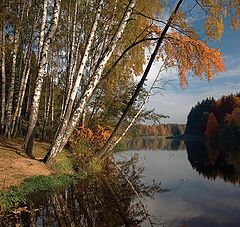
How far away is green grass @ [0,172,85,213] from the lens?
8973 mm

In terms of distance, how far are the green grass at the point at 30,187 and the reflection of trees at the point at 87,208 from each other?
0.45 metres

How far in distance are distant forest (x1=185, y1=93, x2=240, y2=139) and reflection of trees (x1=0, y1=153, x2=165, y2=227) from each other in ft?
225

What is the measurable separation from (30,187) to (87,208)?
2.56 meters

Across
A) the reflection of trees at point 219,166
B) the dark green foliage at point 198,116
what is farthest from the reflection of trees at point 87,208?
the dark green foliage at point 198,116

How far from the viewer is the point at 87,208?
29.8 ft

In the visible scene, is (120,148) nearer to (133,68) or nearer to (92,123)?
(92,123)

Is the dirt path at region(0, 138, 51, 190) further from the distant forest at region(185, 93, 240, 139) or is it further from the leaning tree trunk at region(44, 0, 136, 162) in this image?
the distant forest at region(185, 93, 240, 139)

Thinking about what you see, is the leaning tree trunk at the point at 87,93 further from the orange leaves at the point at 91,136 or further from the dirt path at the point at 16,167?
the orange leaves at the point at 91,136

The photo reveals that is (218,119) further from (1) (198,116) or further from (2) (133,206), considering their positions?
(2) (133,206)

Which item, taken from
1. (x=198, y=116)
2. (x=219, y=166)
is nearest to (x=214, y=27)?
(x=219, y=166)

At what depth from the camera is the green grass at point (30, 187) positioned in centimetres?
897

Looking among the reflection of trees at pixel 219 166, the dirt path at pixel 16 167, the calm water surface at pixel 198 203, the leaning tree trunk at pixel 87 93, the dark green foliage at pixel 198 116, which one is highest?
the dark green foliage at pixel 198 116

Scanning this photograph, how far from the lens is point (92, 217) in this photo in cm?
817

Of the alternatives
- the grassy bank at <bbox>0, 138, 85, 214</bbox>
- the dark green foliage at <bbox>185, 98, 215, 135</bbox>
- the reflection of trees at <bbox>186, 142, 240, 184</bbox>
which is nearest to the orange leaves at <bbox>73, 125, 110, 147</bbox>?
the grassy bank at <bbox>0, 138, 85, 214</bbox>
